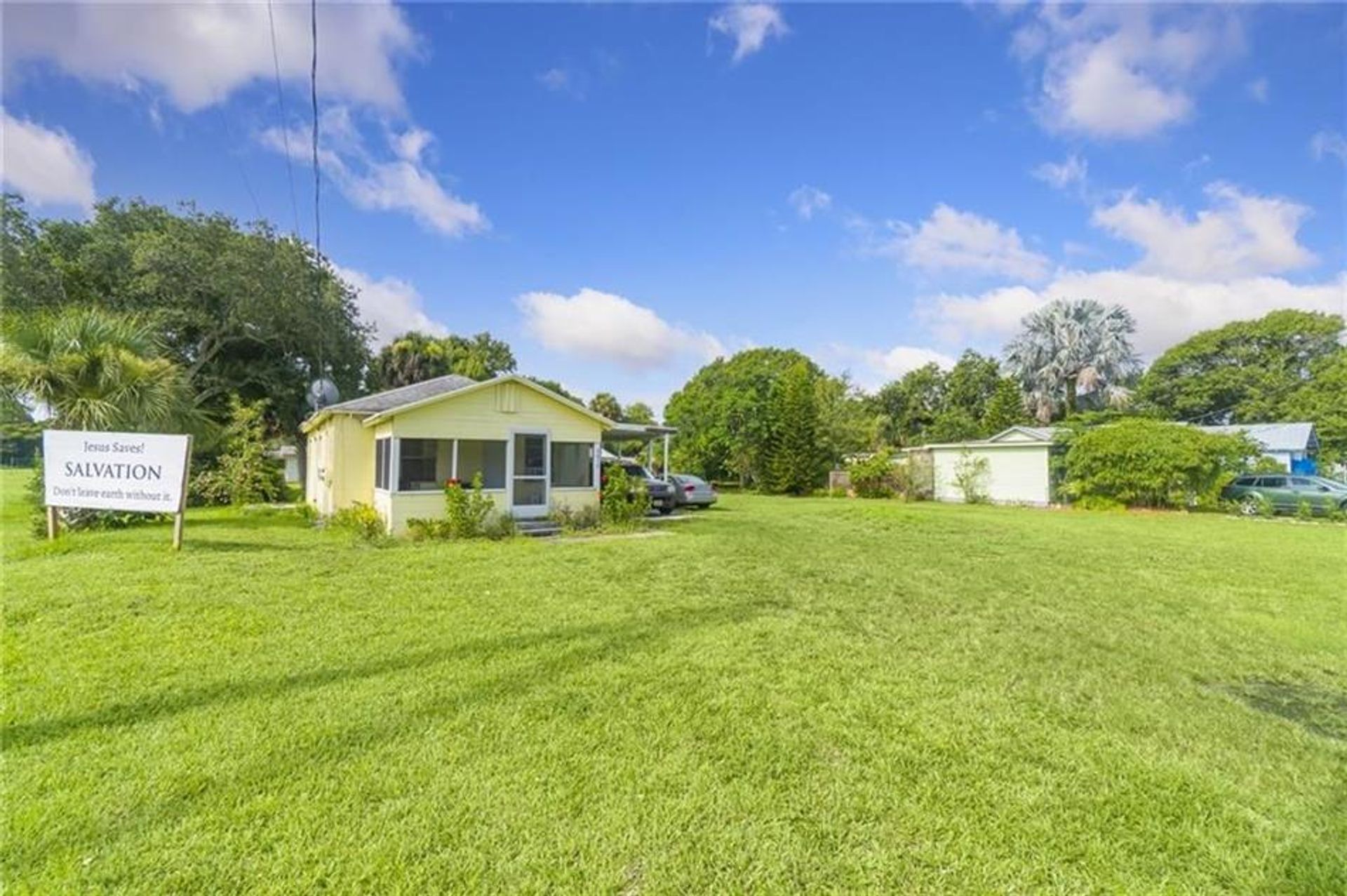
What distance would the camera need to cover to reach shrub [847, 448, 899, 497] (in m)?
24.7

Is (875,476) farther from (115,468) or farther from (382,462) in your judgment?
(115,468)

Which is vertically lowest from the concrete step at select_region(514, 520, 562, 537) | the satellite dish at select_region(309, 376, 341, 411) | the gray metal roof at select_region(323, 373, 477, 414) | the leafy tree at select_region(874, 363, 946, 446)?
the concrete step at select_region(514, 520, 562, 537)

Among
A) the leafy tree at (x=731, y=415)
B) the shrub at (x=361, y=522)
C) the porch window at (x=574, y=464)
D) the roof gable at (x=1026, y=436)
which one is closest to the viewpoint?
the shrub at (x=361, y=522)

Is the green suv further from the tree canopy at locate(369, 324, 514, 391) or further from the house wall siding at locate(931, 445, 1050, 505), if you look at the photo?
the tree canopy at locate(369, 324, 514, 391)

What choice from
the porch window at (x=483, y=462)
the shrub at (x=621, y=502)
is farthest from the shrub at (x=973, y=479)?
the porch window at (x=483, y=462)

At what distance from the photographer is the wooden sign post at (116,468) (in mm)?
8477

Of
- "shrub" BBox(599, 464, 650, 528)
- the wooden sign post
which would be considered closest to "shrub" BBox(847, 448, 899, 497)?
"shrub" BBox(599, 464, 650, 528)

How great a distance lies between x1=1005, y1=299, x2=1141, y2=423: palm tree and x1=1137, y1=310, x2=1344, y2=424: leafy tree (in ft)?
21.4

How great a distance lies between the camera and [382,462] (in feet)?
39.4

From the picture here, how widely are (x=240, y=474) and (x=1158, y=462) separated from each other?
27.4 m

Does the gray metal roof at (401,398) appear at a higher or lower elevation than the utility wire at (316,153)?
lower

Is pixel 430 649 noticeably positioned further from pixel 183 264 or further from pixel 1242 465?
pixel 1242 465

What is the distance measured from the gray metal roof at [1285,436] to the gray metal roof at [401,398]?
2691cm

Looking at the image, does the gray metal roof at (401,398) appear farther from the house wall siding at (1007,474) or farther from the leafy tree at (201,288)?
the house wall siding at (1007,474)
